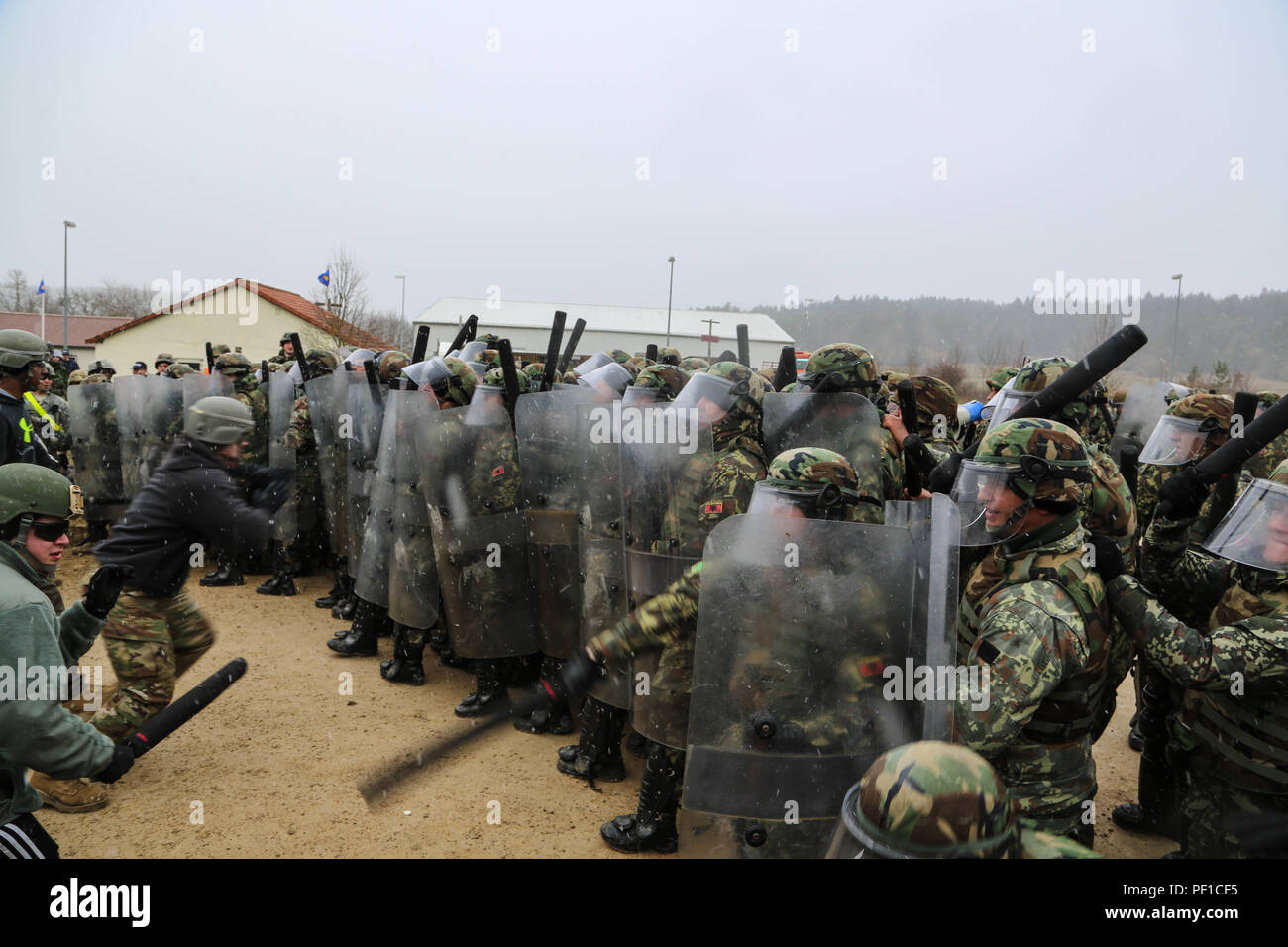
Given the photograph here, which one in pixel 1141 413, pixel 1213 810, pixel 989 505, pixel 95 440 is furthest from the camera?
pixel 95 440

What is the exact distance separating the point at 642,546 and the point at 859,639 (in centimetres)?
171

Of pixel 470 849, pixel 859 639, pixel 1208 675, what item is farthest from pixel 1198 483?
pixel 470 849

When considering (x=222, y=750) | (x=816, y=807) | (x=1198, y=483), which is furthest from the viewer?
(x=222, y=750)

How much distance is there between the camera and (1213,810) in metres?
3.02

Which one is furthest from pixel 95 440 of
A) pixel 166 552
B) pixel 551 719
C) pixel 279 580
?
pixel 551 719

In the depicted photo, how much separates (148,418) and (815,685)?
907 cm

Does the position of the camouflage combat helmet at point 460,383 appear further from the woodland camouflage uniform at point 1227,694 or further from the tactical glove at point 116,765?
the woodland camouflage uniform at point 1227,694

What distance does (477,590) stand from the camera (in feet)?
17.4

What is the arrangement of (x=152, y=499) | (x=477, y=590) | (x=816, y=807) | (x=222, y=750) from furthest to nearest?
(x=477, y=590) < (x=222, y=750) < (x=152, y=499) < (x=816, y=807)

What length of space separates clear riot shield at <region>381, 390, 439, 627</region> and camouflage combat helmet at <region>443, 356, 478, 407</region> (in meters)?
0.18

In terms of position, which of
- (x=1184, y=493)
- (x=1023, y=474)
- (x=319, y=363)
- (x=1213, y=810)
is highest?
(x=319, y=363)

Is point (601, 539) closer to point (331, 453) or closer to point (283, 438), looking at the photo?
point (331, 453)

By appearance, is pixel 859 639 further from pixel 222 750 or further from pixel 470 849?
pixel 222 750

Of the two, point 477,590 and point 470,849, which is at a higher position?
point 477,590
